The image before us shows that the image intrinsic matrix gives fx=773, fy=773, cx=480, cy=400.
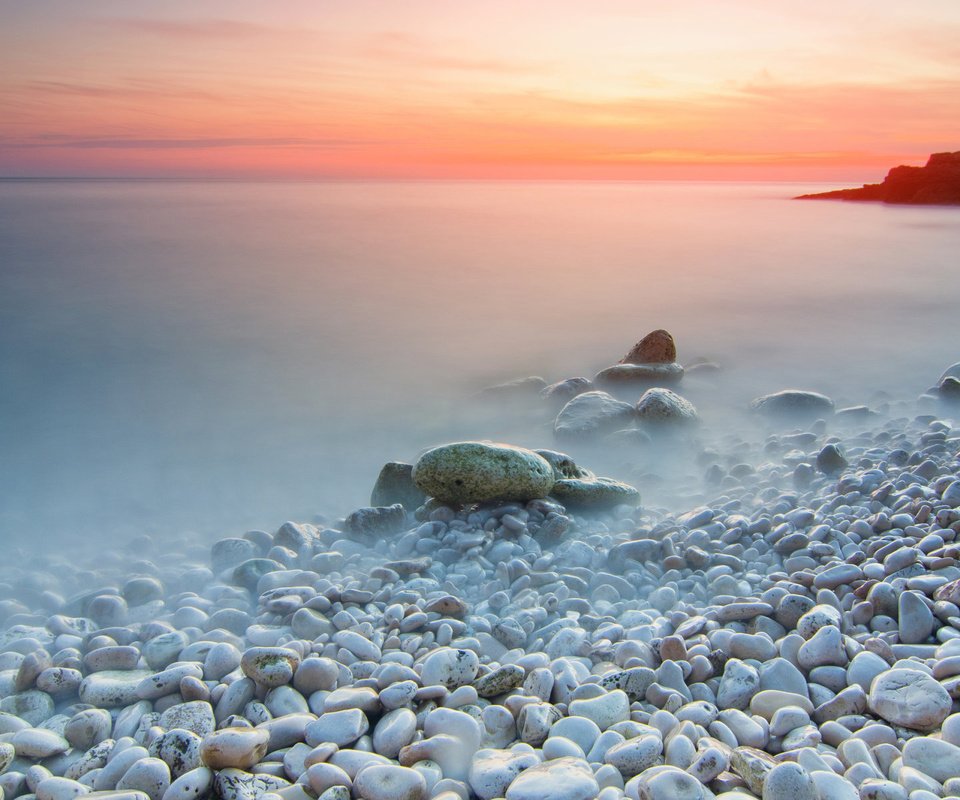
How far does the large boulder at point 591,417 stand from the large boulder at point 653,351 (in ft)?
6.22

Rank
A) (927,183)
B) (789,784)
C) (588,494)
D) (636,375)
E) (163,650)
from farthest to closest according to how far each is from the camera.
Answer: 1. (927,183)
2. (636,375)
3. (588,494)
4. (163,650)
5. (789,784)

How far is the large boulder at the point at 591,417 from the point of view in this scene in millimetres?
Result: 5664

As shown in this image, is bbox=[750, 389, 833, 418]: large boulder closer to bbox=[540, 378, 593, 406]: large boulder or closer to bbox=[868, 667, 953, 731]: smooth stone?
bbox=[540, 378, 593, 406]: large boulder

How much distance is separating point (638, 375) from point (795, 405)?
1.63m

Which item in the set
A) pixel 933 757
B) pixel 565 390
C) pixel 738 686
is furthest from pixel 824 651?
pixel 565 390

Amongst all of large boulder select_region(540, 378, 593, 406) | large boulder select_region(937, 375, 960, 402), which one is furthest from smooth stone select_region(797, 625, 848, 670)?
large boulder select_region(937, 375, 960, 402)

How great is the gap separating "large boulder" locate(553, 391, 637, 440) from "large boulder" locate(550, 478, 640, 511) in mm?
1391

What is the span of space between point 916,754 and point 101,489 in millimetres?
4975

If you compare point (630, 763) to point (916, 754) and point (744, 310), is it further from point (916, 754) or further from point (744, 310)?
point (744, 310)

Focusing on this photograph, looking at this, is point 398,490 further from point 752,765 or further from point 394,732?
point 752,765

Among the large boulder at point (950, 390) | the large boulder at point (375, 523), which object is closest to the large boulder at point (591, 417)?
the large boulder at point (375, 523)

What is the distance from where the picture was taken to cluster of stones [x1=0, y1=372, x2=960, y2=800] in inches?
76.7

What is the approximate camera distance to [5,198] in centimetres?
2827

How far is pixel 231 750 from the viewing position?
1.98m
